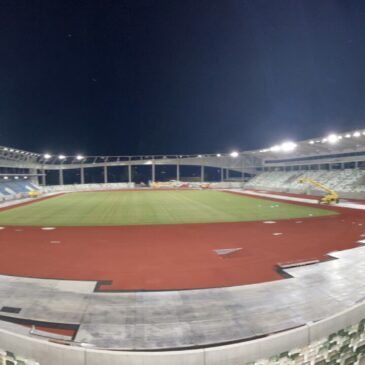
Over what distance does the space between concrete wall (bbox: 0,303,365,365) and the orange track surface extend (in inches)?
173

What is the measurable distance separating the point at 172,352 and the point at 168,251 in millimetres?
9217

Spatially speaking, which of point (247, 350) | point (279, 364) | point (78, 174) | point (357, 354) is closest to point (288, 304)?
point (357, 354)

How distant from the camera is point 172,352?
4.66m

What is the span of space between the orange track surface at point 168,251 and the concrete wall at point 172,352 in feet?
14.4

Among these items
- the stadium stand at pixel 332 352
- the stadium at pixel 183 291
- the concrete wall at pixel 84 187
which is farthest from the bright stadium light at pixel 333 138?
the concrete wall at pixel 84 187

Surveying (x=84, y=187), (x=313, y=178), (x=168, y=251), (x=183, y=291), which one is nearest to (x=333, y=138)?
(x=313, y=178)

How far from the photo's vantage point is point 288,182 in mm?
59094

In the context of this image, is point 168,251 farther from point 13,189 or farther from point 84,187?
point 84,187

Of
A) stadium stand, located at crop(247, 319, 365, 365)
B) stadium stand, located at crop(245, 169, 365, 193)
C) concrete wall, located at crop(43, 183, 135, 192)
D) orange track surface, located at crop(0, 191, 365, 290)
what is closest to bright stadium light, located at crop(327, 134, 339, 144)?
stadium stand, located at crop(245, 169, 365, 193)

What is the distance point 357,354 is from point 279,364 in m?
2.31

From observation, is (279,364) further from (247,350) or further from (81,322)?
(81,322)

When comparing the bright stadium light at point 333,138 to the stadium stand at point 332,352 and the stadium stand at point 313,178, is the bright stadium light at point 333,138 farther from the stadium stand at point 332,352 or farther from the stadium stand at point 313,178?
the stadium stand at point 332,352

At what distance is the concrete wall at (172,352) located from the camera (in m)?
4.62

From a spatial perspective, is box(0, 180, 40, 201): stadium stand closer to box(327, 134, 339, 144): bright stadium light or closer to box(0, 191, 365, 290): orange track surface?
box(0, 191, 365, 290): orange track surface
